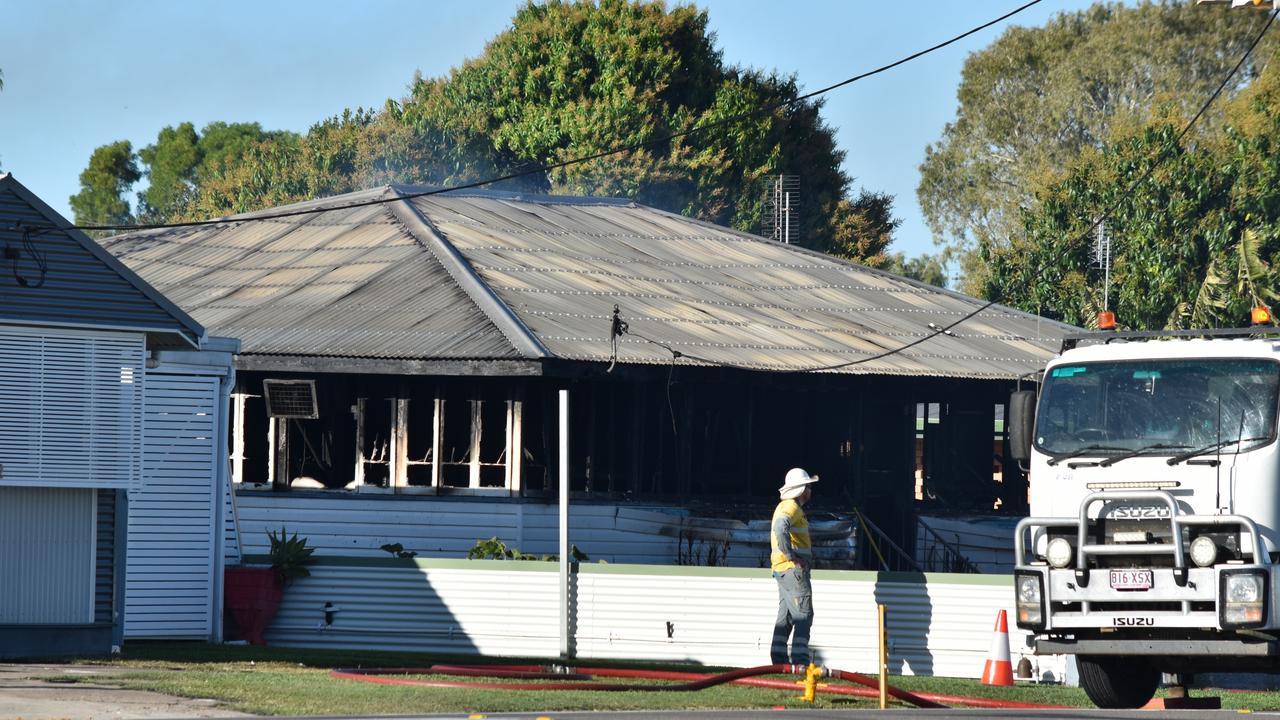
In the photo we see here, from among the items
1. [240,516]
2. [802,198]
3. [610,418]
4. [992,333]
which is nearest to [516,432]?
[610,418]

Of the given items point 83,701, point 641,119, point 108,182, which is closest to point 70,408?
point 83,701

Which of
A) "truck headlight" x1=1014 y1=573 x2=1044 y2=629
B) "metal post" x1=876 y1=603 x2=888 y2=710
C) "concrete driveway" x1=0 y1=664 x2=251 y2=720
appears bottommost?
"concrete driveway" x1=0 y1=664 x2=251 y2=720

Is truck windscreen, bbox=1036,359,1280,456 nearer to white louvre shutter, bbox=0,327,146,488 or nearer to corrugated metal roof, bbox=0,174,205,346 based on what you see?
corrugated metal roof, bbox=0,174,205,346

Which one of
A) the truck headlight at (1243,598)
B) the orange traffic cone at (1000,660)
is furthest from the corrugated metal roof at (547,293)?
the truck headlight at (1243,598)

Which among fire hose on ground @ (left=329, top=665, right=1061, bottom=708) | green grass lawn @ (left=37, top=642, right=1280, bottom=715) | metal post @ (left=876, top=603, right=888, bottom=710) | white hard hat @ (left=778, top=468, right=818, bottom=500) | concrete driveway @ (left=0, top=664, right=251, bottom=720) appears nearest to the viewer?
concrete driveway @ (left=0, top=664, right=251, bottom=720)

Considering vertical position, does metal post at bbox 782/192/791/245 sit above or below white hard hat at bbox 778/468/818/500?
above

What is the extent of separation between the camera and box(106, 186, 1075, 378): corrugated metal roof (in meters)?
29.1

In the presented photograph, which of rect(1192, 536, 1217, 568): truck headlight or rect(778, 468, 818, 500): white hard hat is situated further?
rect(778, 468, 818, 500): white hard hat

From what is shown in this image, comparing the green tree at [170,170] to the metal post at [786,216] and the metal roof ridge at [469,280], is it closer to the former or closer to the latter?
the metal post at [786,216]

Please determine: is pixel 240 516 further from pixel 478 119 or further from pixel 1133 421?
pixel 478 119

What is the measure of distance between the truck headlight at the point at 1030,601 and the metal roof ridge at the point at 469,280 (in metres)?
11.3

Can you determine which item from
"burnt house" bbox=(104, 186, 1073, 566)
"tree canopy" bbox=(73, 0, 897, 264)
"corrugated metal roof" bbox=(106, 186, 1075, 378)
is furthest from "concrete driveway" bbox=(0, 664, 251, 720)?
"tree canopy" bbox=(73, 0, 897, 264)

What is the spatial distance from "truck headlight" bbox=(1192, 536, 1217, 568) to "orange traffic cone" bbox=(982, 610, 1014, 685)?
189 inches

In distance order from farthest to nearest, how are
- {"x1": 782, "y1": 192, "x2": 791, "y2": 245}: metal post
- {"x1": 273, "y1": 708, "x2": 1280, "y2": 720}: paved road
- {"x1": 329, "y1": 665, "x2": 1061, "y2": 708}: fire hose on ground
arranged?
{"x1": 782, "y1": 192, "x2": 791, "y2": 245}: metal post → {"x1": 329, "y1": 665, "x2": 1061, "y2": 708}: fire hose on ground → {"x1": 273, "y1": 708, "x2": 1280, "y2": 720}: paved road
